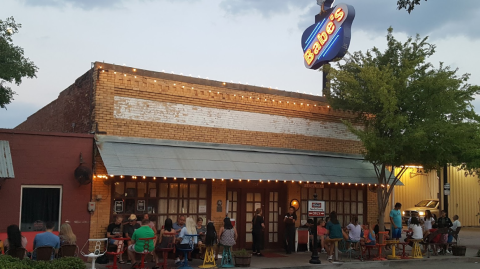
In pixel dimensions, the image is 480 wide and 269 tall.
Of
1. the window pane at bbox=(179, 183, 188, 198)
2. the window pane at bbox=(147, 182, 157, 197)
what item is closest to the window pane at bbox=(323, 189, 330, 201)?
the window pane at bbox=(179, 183, 188, 198)

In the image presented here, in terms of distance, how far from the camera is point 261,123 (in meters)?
17.1

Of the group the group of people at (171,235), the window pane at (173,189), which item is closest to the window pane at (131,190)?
the group of people at (171,235)

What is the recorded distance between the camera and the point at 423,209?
92.1 feet

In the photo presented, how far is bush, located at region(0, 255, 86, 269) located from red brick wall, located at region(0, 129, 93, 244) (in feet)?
12.9

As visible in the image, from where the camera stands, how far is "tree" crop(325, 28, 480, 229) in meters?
15.4

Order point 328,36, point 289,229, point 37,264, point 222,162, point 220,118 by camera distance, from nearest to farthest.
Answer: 1. point 37,264
2. point 222,162
3. point 220,118
4. point 289,229
5. point 328,36

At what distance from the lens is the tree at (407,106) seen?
1539cm

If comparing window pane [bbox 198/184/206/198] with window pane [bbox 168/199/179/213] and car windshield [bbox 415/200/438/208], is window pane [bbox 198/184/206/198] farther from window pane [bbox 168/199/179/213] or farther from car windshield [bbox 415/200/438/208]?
car windshield [bbox 415/200/438/208]

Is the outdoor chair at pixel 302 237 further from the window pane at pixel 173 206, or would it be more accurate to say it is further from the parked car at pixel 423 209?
the parked car at pixel 423 209

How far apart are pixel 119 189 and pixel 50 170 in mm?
2045

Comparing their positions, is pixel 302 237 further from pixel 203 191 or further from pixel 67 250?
pixel 67 250

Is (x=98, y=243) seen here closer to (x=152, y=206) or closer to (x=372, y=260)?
(x=152, y=206)

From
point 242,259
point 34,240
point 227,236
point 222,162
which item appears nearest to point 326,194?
point 222,162

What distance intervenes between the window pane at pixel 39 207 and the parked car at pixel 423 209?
1975 cm
